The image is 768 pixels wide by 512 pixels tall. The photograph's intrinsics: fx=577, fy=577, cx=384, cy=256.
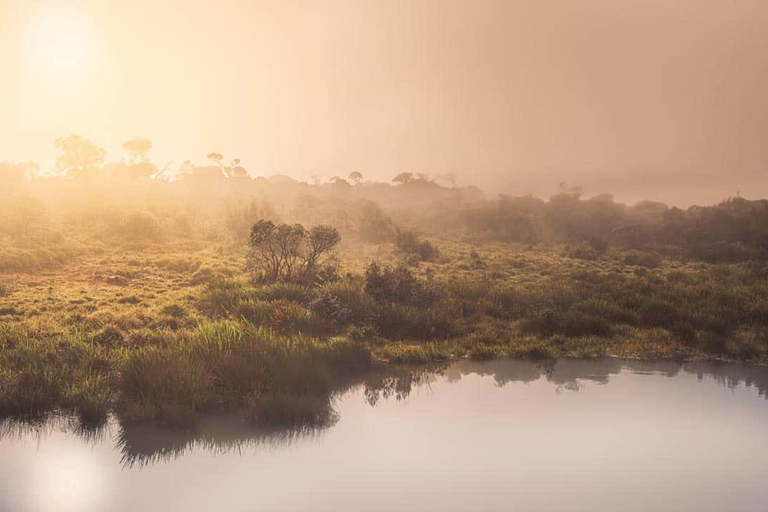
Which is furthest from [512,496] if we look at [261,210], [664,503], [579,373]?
[261,210]

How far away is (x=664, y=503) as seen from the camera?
743 centimetres

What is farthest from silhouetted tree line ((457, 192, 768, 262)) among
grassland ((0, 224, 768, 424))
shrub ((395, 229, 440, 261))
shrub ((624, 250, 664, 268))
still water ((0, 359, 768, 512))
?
still water ((0, 359, 768, 512))

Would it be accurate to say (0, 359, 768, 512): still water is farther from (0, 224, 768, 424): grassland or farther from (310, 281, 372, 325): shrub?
(310, 281, 372, 325): shrub

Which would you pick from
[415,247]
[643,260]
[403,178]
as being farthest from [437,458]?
[403,178]

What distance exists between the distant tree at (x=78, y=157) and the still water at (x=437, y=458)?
84.9m

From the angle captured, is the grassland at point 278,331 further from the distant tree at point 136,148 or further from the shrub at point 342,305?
the distant tree at point 136,148

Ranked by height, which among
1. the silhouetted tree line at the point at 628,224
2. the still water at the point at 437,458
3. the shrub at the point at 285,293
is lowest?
the still water at the point at 437,458

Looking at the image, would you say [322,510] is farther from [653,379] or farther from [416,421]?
[653,379]

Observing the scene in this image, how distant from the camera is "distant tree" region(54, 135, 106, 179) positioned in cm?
8325

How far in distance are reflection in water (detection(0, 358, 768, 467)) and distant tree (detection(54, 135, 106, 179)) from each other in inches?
3291

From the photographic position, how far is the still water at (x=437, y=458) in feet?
24.8

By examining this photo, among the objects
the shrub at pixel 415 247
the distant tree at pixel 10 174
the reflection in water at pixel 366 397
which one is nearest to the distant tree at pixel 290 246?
the reflection in water at pixel 366 397

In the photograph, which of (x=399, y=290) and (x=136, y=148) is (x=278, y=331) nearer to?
(x=399, y=290)

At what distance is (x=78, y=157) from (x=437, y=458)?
89762mm
